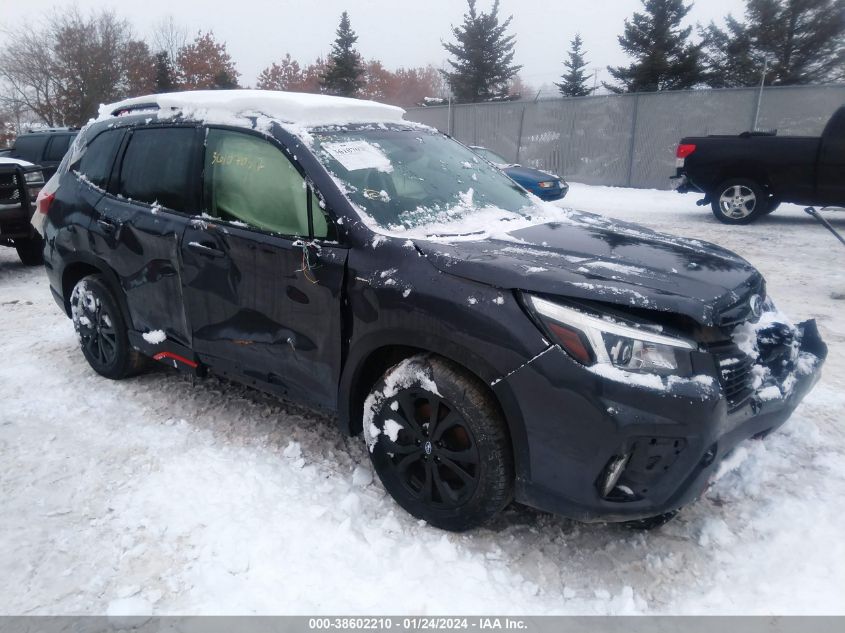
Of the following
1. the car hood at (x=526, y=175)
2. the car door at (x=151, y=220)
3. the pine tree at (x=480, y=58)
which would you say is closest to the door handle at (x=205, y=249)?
the car door at (x=151, y=220)

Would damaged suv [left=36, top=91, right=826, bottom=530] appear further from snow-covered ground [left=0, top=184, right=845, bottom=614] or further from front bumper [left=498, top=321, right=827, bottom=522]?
snow-covered ground [left=0, top=184, right=845, bottom=614]

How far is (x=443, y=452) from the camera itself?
8.29 ft

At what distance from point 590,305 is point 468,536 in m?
1.19

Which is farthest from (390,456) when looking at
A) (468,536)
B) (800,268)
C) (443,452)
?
(800,268)

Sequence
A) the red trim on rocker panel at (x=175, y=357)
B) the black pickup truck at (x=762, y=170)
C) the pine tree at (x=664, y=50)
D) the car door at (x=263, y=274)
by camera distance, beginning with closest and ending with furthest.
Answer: the car door at (x=263, y=274) → the red trim on rocker panel at (x=175, y=357) → the black pickup truck at (x=762, y=170) → the pine tree at (x=664, y=50)

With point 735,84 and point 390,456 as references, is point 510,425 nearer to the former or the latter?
point 390,456

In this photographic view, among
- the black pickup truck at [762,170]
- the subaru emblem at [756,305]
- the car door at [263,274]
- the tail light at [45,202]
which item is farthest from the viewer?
the black pickup truck at [762,170]

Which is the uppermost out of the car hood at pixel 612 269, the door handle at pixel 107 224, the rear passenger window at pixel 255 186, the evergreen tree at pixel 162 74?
the evergreen tree at pixel 162 74

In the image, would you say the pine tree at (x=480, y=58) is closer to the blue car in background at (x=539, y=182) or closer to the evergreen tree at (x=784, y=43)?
the evergreen tree at (x=784, y=43)

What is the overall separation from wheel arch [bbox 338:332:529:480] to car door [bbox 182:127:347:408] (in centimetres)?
12

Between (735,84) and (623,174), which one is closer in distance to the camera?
(623,174)

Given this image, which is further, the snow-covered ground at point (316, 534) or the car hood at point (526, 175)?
the car hood at point (526, 175)

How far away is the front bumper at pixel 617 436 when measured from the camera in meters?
2.10

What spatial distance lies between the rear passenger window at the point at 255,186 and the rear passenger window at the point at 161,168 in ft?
0.58
